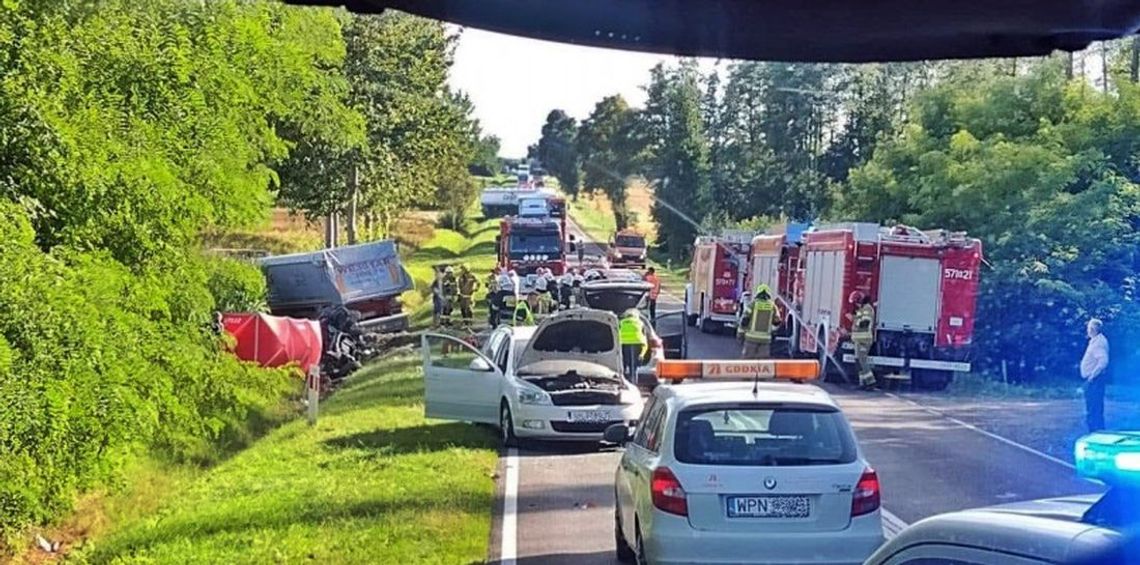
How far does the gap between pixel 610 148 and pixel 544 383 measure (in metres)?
32.5

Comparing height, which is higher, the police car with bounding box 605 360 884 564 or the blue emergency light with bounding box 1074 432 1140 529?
the blue emergency light with bounding box 1074 432 1140 529

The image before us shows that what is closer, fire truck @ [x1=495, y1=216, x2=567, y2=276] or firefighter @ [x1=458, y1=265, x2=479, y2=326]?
firefighter @ [x1=458, y1=265, x2=479, y2=326]

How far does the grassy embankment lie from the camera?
12234mm

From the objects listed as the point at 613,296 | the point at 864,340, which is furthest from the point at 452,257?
the point at 864,340

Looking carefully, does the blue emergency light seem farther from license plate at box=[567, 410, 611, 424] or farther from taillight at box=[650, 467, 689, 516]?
license plate at box=[567, 410, 611, 424]

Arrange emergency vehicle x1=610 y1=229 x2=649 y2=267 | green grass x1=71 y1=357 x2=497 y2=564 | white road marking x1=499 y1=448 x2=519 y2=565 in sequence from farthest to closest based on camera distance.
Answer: emergency vehicle x1=610 y1=229 x2=649 y2=267, green grass x1=71 y1=357 x2=497 y2=564, white road marking x1=499 y1=448 x2=519 y2=565

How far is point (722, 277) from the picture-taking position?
4003 cm

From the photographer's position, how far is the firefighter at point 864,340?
2697 cm

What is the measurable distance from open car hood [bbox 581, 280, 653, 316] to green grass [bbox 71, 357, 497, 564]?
23.1ft

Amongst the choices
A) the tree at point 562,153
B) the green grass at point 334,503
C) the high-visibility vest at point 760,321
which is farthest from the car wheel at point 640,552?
the tree at point 562,153

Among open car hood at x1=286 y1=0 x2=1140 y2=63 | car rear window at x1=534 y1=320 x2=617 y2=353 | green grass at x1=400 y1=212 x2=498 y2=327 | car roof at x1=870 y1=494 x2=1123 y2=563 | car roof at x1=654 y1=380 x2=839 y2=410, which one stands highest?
open car hood at x1=286 y1=0 x2=1140 y2=63

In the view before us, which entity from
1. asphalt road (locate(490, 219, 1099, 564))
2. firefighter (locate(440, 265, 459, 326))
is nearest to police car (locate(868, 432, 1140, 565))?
asphalt road (locate(490, 219, 1099, 564))

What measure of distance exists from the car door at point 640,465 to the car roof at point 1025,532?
6155 millimetres

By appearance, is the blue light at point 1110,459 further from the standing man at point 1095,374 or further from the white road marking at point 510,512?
the standing man at point 1095,374
